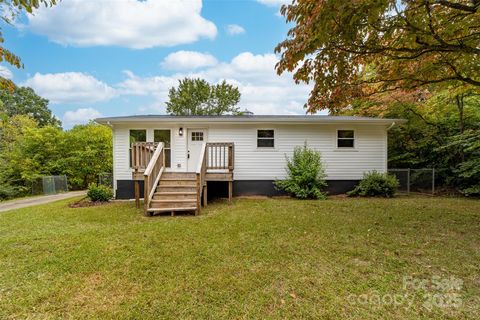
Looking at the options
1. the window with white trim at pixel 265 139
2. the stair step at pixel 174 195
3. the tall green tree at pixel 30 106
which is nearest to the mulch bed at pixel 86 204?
the stair step at pixel 174 195

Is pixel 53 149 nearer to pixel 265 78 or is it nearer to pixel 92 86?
pixel 92 86

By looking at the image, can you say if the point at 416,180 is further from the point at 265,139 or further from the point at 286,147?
the point at 265,139

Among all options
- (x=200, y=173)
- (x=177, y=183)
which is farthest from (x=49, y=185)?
(x=200, y=173)

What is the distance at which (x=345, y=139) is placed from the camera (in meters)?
9.16

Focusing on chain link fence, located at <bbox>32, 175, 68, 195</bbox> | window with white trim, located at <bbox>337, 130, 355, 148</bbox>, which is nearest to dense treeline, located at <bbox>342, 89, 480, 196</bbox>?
window with white trim, located at <bbox>337, 130, 355, 148</bbox>

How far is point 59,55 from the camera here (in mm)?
14641

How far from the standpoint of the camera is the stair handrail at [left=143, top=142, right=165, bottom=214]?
6.02m

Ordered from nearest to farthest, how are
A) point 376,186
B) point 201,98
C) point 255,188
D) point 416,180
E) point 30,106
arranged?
point 376,186
point 255,188
point 416,180
point 201,98
point 30,106

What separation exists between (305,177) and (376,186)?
2659mm

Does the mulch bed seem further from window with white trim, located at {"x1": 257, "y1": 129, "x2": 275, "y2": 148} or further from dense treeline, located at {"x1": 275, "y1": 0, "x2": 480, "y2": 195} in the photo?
dense treeline, located at {"x1": 275, "y1": 0, "x2": 480, "y2": 195}

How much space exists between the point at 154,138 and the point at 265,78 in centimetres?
1183

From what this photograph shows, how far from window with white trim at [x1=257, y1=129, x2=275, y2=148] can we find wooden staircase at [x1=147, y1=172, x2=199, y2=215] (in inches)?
115

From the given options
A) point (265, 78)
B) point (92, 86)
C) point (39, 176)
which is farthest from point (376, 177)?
point (92, 86)

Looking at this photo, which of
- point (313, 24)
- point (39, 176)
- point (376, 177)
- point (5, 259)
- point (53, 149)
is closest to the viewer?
→ point (5, 259)
